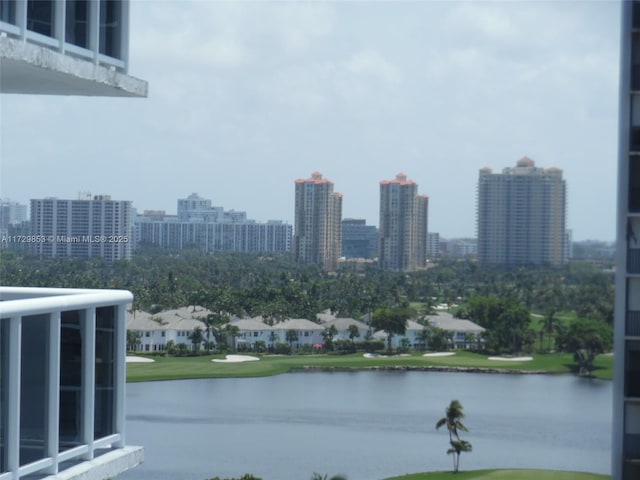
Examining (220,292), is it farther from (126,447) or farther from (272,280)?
(126,447)

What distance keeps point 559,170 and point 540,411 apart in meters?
9.91

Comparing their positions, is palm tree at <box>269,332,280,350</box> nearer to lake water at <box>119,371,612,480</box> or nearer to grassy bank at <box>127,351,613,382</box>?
grassy bank at <box>127,351,613,382</box>

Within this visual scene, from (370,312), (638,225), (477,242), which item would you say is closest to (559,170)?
(477,242)

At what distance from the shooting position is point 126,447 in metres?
2.64

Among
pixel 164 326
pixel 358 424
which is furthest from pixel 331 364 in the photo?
pixel 358 424

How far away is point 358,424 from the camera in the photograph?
1653 centimetres

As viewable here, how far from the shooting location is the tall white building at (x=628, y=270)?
164 inches

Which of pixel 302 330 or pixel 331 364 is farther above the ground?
pixel 302 330

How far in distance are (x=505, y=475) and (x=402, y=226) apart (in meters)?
12.2

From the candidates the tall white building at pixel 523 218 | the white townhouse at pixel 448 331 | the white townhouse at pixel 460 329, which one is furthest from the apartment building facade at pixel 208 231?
the tall white building at pixel 523 218

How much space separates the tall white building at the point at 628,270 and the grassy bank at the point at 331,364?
15.5m

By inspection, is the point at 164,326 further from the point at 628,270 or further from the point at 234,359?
the point at 628,270

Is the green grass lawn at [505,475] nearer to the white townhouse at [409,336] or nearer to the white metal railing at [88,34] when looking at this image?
the white townhouse at [409,336]

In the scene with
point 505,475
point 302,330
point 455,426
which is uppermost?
point 302,330
